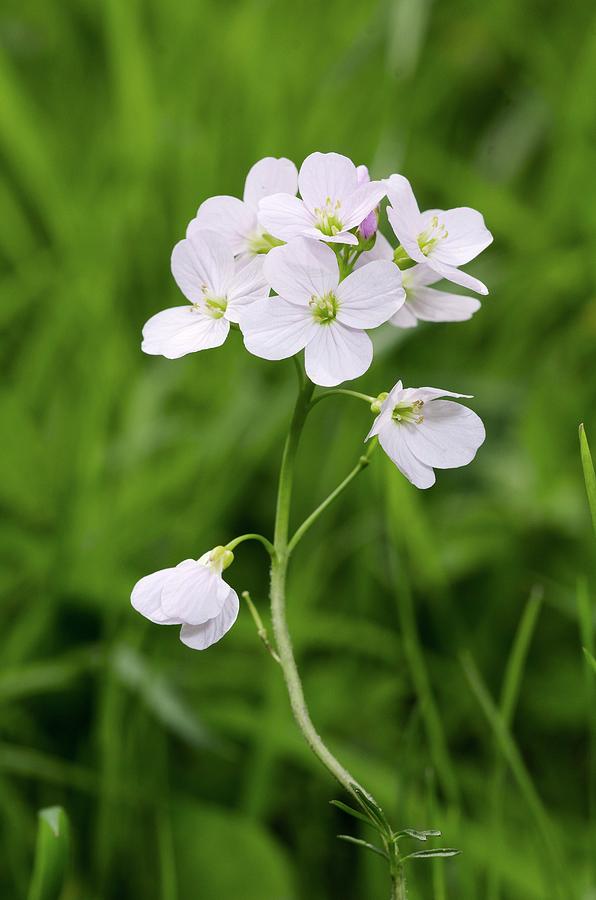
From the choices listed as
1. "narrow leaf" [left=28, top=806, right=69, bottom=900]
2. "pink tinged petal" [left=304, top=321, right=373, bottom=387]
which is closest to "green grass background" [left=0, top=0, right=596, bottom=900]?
"narrow leaf" [left=28, top=806, right=69, bottom=900]

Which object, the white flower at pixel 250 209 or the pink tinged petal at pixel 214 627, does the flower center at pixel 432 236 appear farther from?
the pink tinged petal at pixel 214 627

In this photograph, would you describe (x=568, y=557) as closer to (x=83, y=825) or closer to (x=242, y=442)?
(x=242, y=442)

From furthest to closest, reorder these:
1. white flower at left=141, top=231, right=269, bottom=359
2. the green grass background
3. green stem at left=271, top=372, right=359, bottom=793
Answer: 1. the green grass background
2. white flower at left=141, top=231, right=269, bottom=359
3. green stem at left=271, top=372, right=359, bottom=793

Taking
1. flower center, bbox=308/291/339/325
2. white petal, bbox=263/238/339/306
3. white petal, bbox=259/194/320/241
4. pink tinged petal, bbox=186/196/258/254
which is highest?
pink tinged petal, bbox=186/196/258/254

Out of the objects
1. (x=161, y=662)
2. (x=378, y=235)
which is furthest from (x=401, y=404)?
(x=161, y=662)

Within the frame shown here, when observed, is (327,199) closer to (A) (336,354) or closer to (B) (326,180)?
(B) (326,180)

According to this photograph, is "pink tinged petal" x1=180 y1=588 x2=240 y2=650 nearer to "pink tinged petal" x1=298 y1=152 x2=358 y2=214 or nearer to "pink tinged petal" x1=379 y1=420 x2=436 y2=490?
"pink tinged petal" x1=379 y1=420 x2=436 y2=490

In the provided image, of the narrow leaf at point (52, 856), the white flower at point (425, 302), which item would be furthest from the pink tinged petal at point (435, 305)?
the narrow leaf at point (52, 856)
